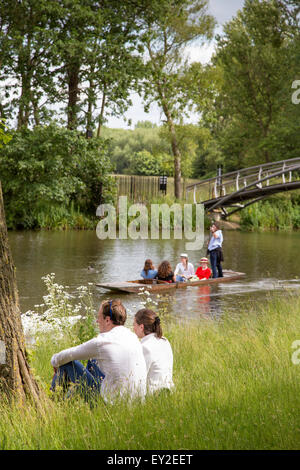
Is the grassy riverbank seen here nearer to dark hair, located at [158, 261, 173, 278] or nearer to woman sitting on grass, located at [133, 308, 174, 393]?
woman sitting on grass, located at [133, 308, 174, 393]

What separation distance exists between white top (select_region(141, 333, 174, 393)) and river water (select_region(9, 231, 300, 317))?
4.55 meters

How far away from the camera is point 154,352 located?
496cm

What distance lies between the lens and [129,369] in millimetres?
4586

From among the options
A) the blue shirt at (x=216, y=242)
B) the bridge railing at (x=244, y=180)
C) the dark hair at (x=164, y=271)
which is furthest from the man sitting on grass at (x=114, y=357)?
the bridge railing at (x=244, y=180)

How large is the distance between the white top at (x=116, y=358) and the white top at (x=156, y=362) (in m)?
0.31

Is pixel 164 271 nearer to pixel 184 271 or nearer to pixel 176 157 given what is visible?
pixel 184 271

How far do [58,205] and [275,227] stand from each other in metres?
15.1

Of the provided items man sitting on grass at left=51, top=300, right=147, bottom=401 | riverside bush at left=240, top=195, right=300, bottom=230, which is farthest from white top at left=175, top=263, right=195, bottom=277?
riverside bush at left=240, top=195, right=300, bottom=230

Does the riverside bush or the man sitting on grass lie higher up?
the riverside bush

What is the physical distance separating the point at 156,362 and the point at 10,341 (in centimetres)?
131

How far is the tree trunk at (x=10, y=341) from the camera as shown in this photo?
4.23m

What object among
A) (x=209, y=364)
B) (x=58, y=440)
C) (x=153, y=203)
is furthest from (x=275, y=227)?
(x=58, y=440)

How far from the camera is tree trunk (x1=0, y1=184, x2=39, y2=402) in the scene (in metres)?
4.23

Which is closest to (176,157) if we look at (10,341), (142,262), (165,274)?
(142,262)
